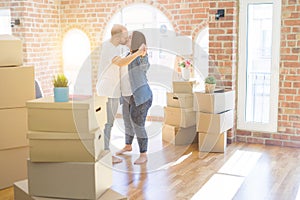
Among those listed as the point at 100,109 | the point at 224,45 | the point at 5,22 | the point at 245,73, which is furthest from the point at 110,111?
the point at 5,22

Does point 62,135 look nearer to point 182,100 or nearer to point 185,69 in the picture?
point 182,100

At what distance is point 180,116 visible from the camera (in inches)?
184

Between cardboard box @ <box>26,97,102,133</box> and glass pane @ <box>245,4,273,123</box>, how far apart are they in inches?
102

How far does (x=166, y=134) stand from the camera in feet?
16.1

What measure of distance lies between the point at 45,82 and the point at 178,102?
2581 millimetres

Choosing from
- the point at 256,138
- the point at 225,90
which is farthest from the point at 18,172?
the point at 256,138

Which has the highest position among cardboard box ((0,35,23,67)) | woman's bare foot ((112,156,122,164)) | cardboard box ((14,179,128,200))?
cardboard box ((0,35,23,67))

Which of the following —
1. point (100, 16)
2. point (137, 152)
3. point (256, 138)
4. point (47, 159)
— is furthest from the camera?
point (100, 16)

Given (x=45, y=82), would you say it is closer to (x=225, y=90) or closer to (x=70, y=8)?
(x=70, y=8)

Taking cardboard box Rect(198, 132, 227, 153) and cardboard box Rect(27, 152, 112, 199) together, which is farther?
cardboard box Rect(198, 132, 227, 153)

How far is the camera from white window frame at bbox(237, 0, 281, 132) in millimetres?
4461

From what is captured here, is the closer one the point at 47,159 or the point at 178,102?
the point at 47,159

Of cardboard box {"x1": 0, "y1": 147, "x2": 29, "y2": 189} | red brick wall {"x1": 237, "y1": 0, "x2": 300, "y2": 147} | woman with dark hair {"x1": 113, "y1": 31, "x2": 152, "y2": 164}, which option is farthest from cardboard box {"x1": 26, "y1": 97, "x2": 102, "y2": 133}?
red brick wall {"x1": 237, "y1": 0, "x2": 300, "y2": 147}

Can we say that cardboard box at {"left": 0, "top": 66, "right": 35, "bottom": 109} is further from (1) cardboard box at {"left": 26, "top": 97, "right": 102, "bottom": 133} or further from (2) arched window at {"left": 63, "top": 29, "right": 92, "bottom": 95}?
(2) arched window at {"left": 63, "top": 29, "right": 92, "bottom": 95}
